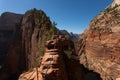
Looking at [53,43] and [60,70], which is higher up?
[53,43]

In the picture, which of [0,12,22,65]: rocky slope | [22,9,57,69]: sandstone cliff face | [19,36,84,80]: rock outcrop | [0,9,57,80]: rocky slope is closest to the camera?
[19,36,84,80]: rock outcrop

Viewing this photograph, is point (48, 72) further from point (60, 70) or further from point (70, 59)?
point (70, 59)

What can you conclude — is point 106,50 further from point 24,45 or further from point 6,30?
point 6,30

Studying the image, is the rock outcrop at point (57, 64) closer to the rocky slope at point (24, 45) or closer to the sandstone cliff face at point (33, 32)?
the sandstone cliff face at point (33, 32)

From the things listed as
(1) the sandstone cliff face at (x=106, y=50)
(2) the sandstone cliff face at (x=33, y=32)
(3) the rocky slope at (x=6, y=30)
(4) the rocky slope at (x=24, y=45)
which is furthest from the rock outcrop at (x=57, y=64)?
(3) the rocky slope at (x=6, y=30)

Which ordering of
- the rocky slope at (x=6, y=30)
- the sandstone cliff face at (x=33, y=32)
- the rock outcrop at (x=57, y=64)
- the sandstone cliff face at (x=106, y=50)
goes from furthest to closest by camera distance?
the rocky slope at (x=6, y=30)
the sandstone cliff face at (x=106, y=50)
the sandstone cliff face at (x=33, y=32)
the rock outcrop at (x=57, y=64)

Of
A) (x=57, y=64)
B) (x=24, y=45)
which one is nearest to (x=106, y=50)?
(x=24, y=45)

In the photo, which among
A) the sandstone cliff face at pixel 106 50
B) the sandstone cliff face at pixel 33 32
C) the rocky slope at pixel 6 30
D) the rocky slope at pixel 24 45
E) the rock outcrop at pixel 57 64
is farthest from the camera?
the rocky slope at pixel 6 30

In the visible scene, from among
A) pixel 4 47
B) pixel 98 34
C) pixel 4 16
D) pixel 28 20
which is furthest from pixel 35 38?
pixel 4 16

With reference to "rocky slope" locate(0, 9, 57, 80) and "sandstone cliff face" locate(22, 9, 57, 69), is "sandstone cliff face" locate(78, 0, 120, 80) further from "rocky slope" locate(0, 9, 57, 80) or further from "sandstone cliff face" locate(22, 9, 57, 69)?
"rocky slope" locate(0, 9, 57, 80)

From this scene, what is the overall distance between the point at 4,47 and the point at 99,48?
1751 inches

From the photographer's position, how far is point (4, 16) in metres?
88.1

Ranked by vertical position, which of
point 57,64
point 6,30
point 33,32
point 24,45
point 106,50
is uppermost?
point 6,30

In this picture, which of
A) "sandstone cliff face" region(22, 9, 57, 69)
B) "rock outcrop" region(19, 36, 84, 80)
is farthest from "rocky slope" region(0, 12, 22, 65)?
"rock outcrop" region(19, 36, 84, 80)
